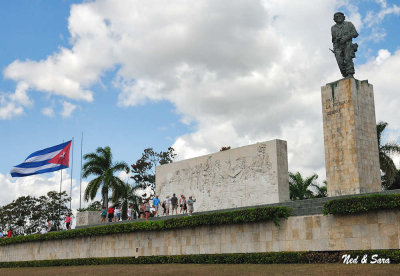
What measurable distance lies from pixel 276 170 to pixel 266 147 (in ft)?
3.78

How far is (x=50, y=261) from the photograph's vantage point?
863 inches

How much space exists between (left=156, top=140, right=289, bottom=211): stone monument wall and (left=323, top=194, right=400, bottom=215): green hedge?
22.8 ft

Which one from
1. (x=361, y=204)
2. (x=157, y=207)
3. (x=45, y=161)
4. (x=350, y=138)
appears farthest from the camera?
(x=45, y=161)

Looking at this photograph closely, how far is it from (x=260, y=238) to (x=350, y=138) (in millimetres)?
4860

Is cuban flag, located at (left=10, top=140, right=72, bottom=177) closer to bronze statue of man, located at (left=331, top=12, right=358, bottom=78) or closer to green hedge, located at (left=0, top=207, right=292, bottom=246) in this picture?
green hedge, located at (left=0, top=207, right=292, bottom=246)

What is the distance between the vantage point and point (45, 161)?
24703mm

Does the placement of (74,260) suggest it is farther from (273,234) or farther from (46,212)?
(46,212)

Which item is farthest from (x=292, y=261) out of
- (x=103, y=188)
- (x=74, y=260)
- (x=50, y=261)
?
(x=103, y=188)

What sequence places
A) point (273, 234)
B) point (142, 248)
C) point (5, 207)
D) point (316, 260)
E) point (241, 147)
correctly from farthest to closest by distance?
point (5, 207)
point (241, 147)
point (142, 248)
point (273, 234)
point (316, 260)

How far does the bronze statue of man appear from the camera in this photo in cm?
1712

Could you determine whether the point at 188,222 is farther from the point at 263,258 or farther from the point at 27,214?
the point at 27,214

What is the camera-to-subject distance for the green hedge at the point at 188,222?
45.7 ft

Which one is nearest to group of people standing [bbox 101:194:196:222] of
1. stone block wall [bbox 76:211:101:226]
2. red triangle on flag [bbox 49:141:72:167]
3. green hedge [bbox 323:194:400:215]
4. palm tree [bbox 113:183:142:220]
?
stone block wall [bbox 76:211:101:226]

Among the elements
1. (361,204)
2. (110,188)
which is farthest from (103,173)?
(361,204)
